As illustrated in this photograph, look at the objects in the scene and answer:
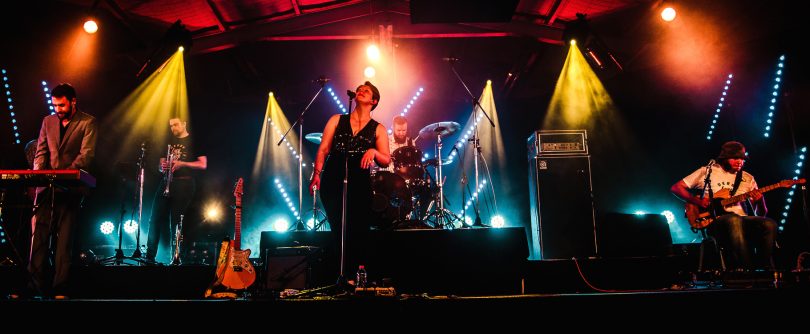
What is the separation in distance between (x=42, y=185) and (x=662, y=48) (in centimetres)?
840

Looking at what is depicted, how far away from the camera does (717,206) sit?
19.9ft

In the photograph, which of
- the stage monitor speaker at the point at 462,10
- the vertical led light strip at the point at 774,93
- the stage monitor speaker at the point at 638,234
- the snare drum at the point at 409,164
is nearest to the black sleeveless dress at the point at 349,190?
the snare drum at the point at 409,164

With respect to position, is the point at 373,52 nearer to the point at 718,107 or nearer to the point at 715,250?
the point at 718,107

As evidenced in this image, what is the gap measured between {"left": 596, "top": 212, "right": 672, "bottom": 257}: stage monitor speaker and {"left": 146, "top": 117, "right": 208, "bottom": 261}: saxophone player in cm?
569

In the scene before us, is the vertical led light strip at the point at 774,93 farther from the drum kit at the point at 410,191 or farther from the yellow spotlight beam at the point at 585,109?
the drum kit at the point at 410,191

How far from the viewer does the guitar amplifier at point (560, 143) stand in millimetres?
7152

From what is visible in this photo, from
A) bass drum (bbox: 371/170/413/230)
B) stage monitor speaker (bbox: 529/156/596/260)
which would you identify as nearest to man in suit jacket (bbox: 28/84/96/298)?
bass drum (bbox: 371/170/413/230)

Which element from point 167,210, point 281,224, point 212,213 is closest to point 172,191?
point 167,210

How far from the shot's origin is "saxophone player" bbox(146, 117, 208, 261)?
6.80 m

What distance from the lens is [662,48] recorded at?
819 centimetres

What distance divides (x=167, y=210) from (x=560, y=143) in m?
5.48

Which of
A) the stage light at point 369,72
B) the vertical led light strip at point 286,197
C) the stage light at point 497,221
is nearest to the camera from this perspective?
the stage light at point 497,221

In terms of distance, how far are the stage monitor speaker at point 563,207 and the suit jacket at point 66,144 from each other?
5.28m

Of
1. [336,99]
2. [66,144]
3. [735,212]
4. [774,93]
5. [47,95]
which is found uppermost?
[336,99]
